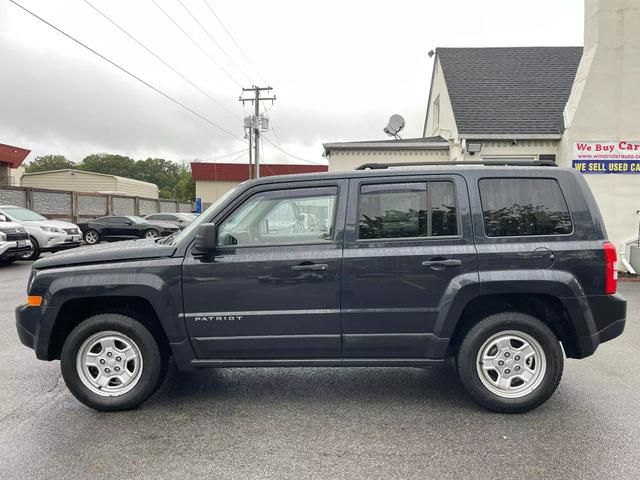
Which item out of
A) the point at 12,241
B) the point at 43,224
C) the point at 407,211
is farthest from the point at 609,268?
the point at 43,224

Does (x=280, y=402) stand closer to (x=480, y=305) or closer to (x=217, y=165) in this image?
(x=480, y=305)

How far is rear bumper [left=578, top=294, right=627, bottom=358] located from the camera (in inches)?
143

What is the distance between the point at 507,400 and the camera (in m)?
3.64

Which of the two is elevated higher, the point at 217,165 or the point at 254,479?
the point at 217,165

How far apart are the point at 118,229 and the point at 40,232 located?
7433 millimetres

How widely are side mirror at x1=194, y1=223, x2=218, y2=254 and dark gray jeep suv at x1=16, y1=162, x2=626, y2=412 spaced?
11 mm

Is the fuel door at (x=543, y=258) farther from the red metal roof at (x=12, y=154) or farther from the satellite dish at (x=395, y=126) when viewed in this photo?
the red metal roof at (x=12, y=154)

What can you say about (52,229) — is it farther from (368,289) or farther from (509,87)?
(509,87)

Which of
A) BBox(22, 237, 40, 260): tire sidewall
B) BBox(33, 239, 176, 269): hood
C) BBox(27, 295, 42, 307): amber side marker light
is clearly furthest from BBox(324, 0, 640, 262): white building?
BBox(27, 295, 42, 307): amber side marker light

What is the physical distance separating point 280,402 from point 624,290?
25.2ft

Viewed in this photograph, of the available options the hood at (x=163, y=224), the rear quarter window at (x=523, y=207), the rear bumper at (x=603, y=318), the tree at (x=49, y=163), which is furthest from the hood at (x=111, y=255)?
the tree at (x=49, y=163)

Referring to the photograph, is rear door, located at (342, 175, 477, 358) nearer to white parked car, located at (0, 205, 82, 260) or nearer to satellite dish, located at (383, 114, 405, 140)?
white parked car, located at (0, 205, 82, 260)

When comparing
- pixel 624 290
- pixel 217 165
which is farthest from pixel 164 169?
pixel 624 290

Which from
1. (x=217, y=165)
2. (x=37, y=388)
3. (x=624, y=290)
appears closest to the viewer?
(x=37, y=388)
